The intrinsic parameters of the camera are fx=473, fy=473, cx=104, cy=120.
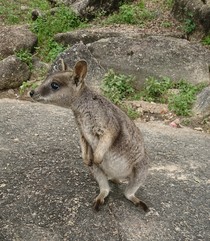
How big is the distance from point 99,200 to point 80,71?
4.90 feet

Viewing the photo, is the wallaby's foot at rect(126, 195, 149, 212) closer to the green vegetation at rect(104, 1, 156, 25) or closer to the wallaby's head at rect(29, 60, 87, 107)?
the wallaby's head at rect(29, 60, 87, 107)

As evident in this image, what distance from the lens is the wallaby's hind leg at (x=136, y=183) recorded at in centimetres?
528

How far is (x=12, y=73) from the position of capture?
9.77m

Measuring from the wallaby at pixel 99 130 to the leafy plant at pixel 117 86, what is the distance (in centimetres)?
381

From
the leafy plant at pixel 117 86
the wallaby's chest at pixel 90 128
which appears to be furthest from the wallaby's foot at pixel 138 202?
the leafy plant at pixel 117 86

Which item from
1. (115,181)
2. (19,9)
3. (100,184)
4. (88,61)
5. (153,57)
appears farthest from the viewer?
(19,9)

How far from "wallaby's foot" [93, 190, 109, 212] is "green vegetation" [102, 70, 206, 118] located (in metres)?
3.65

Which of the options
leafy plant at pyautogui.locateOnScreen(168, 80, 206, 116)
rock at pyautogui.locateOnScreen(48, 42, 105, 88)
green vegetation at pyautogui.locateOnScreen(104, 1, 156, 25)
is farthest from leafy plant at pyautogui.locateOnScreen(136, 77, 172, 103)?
green vegetation at pyautogui.locateOnScreen(104, 1, 156, 25)

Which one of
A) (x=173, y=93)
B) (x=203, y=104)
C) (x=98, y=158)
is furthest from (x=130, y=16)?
(x=98, y=158)

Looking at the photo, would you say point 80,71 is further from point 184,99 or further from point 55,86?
point 184,99

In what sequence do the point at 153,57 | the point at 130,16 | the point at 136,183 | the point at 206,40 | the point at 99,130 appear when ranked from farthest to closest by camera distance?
1. the point at 130,16
2. the point at 206,40
3. the point at 153,57
4. the point at 136,183
5. the point at 99,130

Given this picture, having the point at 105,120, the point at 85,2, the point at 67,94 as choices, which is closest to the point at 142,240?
the point at 105,120

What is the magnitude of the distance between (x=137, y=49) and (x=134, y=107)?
1.85m

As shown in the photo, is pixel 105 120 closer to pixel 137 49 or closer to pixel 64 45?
pixel 137 49
